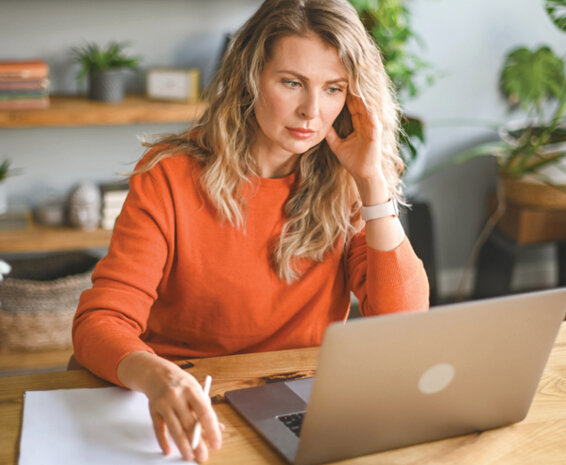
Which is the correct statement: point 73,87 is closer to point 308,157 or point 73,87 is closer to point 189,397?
point 308,157

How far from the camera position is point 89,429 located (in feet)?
3.09

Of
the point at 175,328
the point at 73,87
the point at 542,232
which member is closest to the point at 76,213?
the point at 73,87

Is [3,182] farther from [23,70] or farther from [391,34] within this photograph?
[391,34]

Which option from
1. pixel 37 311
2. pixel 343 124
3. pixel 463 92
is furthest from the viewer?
pixel 463 92

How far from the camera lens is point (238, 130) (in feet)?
4.67

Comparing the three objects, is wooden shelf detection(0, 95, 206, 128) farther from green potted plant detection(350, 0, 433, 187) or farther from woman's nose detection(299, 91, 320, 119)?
woman's nose detection(299, 91, 320, 119)

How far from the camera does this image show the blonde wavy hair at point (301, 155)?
1.31 m

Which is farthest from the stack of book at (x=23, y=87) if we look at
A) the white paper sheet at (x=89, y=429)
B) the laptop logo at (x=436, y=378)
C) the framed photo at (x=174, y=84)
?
the laptop logo at (x=436, y=378)

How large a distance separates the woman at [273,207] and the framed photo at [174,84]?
1.31 meters

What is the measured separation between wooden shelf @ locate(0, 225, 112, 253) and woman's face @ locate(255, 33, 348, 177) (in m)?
1.47

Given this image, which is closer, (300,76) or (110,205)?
(300,76)

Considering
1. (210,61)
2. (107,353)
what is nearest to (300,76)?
(107,353)

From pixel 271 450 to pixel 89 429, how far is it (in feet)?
0.79

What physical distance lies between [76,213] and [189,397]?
192 cm
